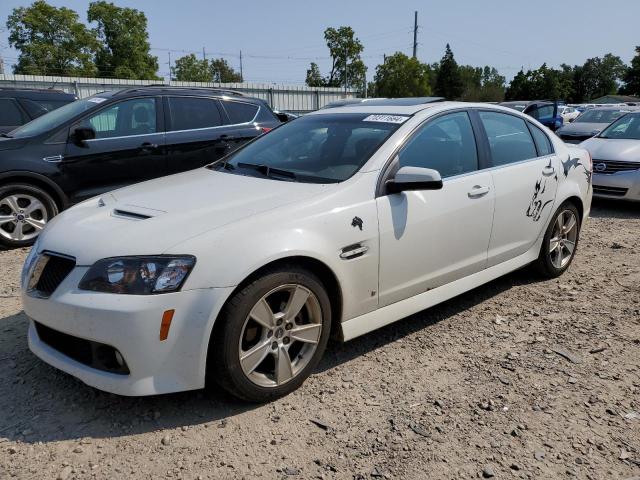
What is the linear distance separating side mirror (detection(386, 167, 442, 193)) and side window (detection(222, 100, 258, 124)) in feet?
14.9

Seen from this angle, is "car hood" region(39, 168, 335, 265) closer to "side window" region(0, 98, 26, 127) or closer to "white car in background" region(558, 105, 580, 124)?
"side window" region(0, 98, 26, 127)

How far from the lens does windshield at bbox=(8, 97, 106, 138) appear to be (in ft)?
20.0

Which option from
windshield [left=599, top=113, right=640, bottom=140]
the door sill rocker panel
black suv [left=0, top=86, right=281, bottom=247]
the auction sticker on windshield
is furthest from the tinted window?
windshield [left=599, top=113, right=640, bottom=140]

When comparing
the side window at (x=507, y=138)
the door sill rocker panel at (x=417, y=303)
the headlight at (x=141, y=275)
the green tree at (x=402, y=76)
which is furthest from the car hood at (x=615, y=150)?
the green tree at (x=402, y=76)

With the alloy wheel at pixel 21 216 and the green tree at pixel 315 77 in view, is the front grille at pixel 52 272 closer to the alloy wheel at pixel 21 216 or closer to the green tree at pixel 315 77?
the alloy wheel at pixel 21 216

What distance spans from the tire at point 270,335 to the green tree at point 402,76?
168ft

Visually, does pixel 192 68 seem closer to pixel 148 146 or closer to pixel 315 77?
pixel 315 77

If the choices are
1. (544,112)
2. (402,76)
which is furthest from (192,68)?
(544,112)

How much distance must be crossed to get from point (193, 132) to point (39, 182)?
1.92 m

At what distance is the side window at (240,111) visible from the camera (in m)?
7.33

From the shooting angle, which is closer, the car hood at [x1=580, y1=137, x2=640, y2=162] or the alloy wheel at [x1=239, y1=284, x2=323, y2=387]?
the alloy wheel at [x1=239, y1=284, x2=323, y2=387]

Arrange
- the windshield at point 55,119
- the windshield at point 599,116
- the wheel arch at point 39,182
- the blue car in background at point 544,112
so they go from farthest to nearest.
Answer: the blue car in background at point 544,112, the windshield at point 599,116, the windshield at point 55,119, the wheel arch at point 39,182

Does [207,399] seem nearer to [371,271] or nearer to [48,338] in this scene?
[48,338]

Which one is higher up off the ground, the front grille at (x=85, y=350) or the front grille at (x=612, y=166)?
the front grille at (x=612, y=166)
